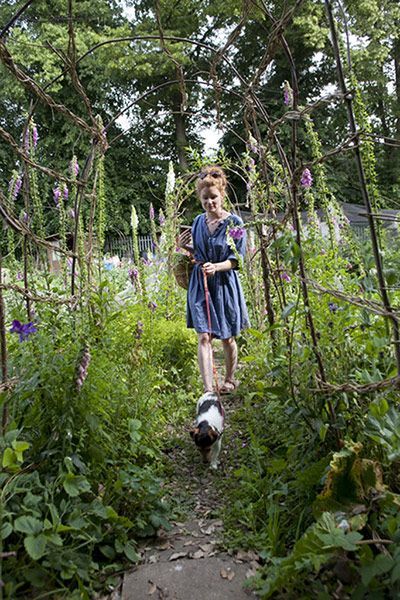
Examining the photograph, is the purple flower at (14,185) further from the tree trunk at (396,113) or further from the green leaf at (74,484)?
the tree trunk at (396,113)

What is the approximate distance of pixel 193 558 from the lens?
1.88m

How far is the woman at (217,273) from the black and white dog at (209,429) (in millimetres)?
795

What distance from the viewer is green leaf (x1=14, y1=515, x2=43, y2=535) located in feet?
4.70

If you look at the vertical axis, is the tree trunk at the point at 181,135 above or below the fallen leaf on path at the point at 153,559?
above

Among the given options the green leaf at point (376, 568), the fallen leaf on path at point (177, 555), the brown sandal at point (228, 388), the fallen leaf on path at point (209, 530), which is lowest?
the fallen leaf on path at point (209, 530)

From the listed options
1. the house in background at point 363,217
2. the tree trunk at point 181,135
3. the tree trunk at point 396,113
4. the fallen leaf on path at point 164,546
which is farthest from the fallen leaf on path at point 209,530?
the tree trunk at point 181,135

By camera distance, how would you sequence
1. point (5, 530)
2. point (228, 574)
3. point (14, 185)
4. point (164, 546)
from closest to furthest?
point (5, 530) < point (228, 574) < point (164, 546) < point (14, 185)

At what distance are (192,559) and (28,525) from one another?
2.32 feet

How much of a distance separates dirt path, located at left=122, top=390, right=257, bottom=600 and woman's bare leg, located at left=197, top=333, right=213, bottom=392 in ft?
2.44

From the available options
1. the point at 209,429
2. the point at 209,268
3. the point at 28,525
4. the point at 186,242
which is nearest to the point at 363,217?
the point at 186,242

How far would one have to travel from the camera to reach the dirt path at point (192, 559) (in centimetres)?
167

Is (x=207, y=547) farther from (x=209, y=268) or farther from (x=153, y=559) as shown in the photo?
(x=209, y=268)

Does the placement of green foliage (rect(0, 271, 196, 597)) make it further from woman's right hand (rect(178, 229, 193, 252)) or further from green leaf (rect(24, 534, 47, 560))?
woman's right hand (rect(178, 229, 193, 252))

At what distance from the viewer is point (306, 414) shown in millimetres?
1943
